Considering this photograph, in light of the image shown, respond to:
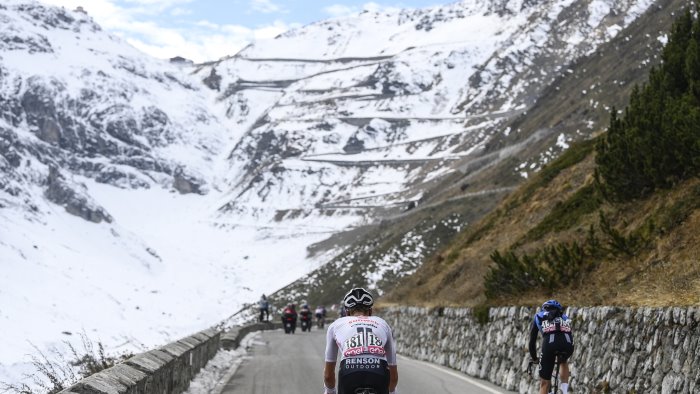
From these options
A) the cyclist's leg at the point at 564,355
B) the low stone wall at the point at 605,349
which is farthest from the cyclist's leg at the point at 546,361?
the low stone wall at the point at 605,349

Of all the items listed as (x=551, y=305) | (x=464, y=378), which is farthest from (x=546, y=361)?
(x=464, y=378)

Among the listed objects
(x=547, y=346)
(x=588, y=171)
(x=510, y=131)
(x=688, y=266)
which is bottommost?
(x=547, y=346)

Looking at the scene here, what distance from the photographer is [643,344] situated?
1096 centimetres

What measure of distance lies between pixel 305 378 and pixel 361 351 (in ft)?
33.3

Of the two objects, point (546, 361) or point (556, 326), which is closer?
point (556, 326)

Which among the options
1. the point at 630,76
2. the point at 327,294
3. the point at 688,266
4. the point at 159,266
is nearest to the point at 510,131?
the point at 630,76

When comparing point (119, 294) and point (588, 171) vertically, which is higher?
point (588, 171)

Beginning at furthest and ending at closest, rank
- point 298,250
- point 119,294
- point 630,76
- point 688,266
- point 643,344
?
point 298,250 → point 119,294 → point 630,76 → point 688,266 → point 643,344

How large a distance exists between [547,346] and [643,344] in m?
1.22

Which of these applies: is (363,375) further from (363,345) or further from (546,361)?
(546,361)

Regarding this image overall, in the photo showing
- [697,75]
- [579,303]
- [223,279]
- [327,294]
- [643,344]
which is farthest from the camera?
[223,279]

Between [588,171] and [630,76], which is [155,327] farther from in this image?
[588,171]

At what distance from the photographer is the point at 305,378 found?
1747 centimetres

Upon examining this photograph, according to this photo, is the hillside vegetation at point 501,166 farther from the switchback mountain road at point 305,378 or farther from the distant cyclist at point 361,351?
the distant cyclist at point 361,351
